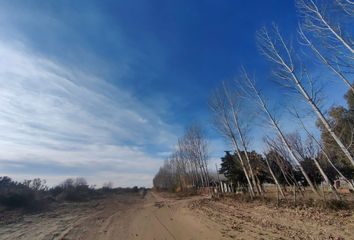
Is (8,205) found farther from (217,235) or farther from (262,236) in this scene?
(262,236)

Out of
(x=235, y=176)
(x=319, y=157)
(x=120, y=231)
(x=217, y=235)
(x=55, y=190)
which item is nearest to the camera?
(x=217, y=235)

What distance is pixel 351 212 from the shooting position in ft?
33.2

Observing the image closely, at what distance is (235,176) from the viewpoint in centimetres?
3212

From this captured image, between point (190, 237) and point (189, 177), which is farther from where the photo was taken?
point (189, 177)

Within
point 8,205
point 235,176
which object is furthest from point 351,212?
point 8,205

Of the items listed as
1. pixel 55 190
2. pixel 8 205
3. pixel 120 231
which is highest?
pixel 55 190

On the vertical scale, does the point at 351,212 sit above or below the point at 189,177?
below

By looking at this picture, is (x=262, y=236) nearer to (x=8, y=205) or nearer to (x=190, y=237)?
(x=190, y=237)

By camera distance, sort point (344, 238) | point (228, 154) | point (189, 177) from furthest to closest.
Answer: point (189, 177), point (228, 154), point (344, 238)

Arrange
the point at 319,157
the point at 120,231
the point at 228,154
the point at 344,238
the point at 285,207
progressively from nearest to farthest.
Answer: the point at 344,238 → the point at 120,231 → the point at 285,207 → the point at 319,157 → the point at 228,154

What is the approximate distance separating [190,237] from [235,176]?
24.6 metres

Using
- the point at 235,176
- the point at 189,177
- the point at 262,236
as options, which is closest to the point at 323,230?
the point at 262,236

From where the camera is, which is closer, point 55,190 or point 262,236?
point 262,236

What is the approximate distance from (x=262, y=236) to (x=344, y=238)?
7.73 feet
